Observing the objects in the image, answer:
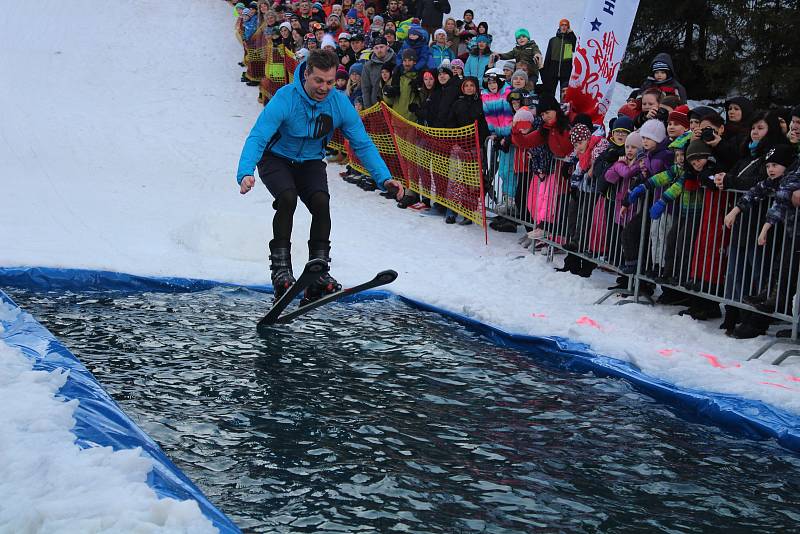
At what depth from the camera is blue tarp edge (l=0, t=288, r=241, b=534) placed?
369 centimetres

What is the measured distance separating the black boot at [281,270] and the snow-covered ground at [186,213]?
1628 mm

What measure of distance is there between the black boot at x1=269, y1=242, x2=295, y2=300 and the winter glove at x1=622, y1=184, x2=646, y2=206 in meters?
3.05

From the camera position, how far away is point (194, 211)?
12.4 metres

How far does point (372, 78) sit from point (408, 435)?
10.6m

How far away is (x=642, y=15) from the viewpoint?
19938 millimetres

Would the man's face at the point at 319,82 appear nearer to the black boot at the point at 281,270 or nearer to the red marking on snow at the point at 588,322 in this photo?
the black boot at the point at 281,270

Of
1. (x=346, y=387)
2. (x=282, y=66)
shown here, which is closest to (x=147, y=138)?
(x=282, y=66)

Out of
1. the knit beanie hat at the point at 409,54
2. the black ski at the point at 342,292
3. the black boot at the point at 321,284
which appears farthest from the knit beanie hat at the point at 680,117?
the knit beanie hat at the point at 409,54

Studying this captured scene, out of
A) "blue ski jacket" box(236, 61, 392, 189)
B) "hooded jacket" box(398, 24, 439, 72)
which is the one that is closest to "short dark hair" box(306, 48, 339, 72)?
"blue ski jacket" box(236, 61, 392, 189)

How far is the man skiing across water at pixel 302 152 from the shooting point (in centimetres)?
728

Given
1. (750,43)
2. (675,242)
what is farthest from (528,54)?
(675,242)

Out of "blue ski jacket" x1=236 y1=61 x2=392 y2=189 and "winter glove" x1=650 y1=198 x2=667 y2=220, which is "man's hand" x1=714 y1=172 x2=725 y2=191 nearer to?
"winter glove" x1=650 y1=198 x2=667 y2=220

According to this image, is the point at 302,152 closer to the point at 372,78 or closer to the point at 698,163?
the point at 698,163

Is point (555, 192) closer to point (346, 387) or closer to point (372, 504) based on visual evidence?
point (346, 387)
